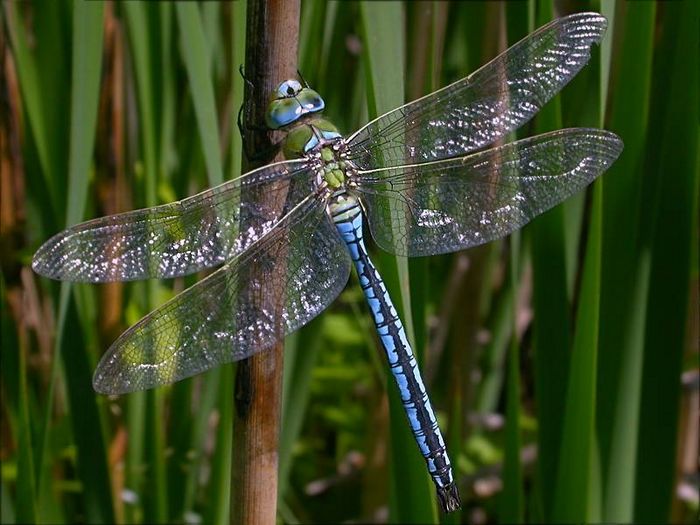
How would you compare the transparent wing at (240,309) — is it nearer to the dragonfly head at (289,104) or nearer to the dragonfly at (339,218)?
the dragonfly at (339,218)

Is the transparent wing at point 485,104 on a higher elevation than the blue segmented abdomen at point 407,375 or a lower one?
higher

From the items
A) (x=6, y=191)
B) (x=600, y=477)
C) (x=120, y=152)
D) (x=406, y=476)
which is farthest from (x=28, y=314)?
(x=600, y=477)

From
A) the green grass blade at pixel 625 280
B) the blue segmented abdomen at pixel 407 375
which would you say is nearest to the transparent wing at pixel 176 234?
Answer: the blue segmented abdomen at pixel 407 375

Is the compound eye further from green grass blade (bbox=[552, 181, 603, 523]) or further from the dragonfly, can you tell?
green grass blade (bbox=[552, 181, 603, 523])

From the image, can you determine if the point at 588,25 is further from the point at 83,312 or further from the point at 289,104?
the point at 83,312

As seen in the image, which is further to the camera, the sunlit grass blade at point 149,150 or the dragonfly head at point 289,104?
the sunlit grass blade at point 149,150

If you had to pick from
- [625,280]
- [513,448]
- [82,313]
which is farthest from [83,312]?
[625,280]

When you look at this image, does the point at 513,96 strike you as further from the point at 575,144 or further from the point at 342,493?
the point at 342,493

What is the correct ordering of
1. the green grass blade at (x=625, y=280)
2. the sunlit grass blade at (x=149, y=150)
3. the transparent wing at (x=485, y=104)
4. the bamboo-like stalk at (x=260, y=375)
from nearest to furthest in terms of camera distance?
the bamboo-like stalk at (x=260, y=375) → the transparent wing at (x=485, y=104) → the green grass blade at (x=625, y=280) → the sunlit grass blade at (x=149, y=150)
